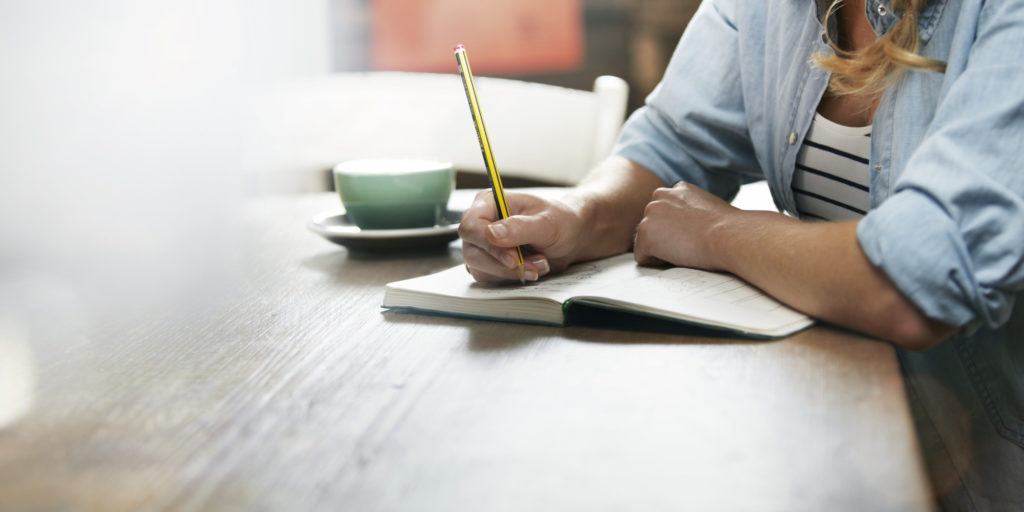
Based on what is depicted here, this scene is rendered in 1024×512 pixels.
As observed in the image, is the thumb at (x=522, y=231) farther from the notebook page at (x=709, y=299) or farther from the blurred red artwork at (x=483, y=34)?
the blurred red artwork at (x=483, y=34)

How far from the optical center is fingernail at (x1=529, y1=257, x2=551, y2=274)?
0.95m

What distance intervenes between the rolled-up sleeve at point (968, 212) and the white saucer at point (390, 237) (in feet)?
1.69

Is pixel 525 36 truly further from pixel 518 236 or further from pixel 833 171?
pixel 518 236

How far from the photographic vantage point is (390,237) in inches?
45.3

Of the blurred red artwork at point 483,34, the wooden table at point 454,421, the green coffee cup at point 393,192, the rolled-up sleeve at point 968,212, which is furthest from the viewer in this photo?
the blurred red artwork at point 483,34

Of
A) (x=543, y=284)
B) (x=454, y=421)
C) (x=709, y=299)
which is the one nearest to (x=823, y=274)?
(x=709, y=299)

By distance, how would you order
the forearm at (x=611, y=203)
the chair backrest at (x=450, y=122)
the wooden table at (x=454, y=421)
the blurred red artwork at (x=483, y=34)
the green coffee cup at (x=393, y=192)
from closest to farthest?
the wooden table at (x=454, y=421)
the forearm at (x=611, y=203)
the green coffee cup at (x=393, y=192)
the chair backrest at (x=450, y=122)
the blurred red artwork at (x=483, y=34)

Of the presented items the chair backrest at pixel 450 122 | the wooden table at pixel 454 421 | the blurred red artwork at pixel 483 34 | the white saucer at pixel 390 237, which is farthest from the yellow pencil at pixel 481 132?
the blurred red artwork at pixel 483 34

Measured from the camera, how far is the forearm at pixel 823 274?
0.77 metres

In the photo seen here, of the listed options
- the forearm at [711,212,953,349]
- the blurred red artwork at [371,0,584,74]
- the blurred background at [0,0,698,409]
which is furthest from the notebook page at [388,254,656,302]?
the blurred red artwork at [371,0,584,74]

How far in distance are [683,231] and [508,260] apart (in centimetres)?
18

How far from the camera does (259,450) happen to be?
0.57 m

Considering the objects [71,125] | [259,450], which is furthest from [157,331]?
[71,125]

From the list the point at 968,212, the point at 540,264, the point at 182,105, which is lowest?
the point at 182,105
